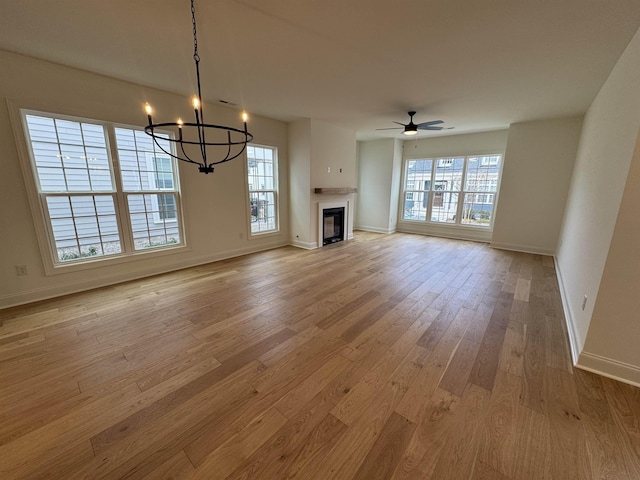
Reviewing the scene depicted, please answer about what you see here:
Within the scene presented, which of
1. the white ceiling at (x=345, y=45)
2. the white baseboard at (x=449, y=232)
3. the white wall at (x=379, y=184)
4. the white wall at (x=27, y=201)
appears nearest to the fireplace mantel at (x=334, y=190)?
the white wall at (x=379, y=184)

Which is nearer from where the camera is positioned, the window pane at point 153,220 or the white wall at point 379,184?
the window pane at point 153,220

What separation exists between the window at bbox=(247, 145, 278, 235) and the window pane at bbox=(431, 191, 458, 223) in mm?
4262

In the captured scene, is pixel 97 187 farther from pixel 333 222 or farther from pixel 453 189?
pixel 453 189

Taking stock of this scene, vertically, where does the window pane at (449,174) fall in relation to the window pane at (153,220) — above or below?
above

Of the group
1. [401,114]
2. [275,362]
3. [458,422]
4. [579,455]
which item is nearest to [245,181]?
[401,114]

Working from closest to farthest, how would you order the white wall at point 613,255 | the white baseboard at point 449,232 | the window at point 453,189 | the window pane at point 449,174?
1. the white wall at point 613,255
2. the window at point 453,189
3. the white baseboard at point 449,232
4. the window pane at point 449,174

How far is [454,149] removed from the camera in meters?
6.45

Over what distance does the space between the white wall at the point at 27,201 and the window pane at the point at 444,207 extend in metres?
4.73

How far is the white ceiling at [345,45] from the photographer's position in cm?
190

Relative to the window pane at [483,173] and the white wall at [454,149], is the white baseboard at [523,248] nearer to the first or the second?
the white wall at [454,149]

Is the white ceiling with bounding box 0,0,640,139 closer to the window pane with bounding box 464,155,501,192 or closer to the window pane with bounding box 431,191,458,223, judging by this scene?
the window pane with bounding box 464,155,501,192

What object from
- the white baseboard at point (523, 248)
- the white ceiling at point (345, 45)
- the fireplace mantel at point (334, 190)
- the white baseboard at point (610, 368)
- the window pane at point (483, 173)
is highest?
the white ceiling at point (345, 45)

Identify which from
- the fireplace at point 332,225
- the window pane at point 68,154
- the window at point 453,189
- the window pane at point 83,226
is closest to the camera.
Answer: the window pane at point 68,154

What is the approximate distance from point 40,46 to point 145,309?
108 inches
